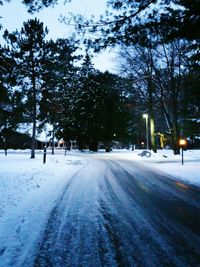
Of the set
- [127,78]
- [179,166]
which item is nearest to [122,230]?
[179,166]

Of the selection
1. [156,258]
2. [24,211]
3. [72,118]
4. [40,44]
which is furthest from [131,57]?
[156,258]

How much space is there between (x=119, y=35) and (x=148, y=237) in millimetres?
6468

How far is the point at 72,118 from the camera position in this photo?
48.7 m

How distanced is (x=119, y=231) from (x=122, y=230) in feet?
0.28

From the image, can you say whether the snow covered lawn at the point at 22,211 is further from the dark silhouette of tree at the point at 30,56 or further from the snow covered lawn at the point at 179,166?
the dark silhouette of tree at the point at 30,56

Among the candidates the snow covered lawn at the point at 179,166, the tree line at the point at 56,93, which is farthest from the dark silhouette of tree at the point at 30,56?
the snow covered lawn at the point at 179,166

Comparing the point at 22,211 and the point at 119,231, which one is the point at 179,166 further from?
the point at 119,231

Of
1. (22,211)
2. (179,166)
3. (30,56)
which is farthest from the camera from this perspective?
(30,56)

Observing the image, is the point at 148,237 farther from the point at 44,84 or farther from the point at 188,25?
the point at 44,84

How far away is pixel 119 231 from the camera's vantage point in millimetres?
5277

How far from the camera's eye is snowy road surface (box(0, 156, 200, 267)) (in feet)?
13.2

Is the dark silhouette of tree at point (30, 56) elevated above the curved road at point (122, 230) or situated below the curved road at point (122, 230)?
above

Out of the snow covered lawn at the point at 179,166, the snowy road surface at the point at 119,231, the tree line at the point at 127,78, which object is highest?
the tree line at the point at 127,78

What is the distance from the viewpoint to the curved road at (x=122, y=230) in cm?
404
